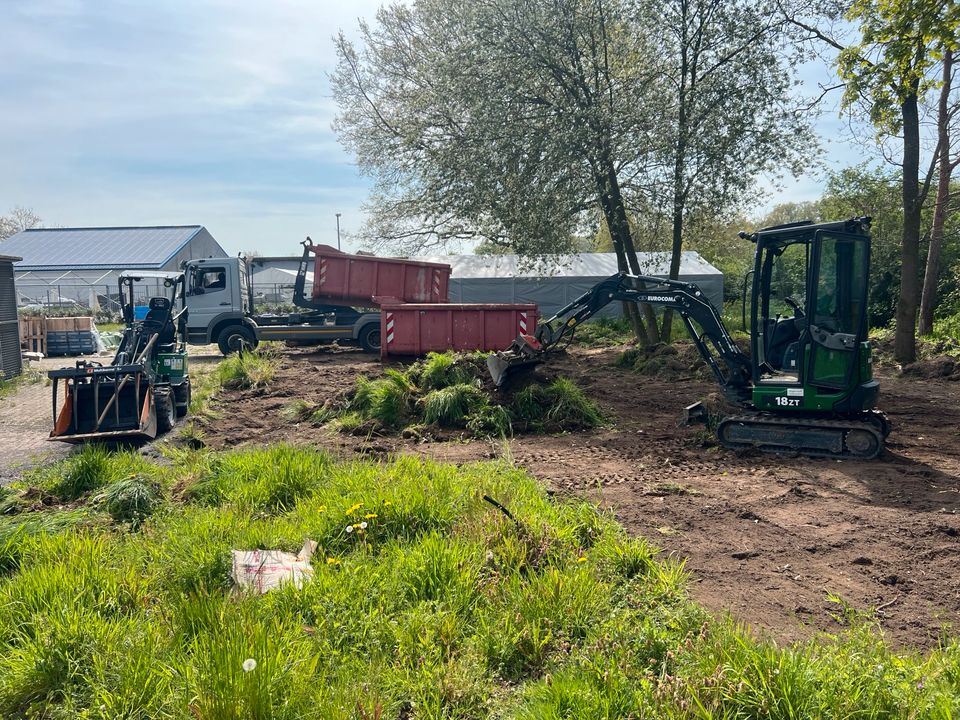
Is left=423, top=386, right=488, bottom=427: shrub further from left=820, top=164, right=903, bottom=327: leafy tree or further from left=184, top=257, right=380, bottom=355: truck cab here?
left=820, top=164, right=903, bottom=327: leafy tree

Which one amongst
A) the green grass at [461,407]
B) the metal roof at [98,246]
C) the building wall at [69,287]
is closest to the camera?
the green grass at [461,407]

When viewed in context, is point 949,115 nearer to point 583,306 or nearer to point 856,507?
point 583,306

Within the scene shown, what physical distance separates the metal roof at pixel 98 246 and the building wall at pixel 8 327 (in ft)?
84.3

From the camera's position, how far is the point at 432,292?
20.6m

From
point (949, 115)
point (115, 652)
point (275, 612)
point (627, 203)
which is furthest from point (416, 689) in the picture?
point (949, 115)

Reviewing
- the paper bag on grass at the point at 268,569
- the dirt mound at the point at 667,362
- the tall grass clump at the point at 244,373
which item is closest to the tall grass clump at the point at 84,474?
the paper bag on grass at the point at 268,569

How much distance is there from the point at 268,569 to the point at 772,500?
4.46m

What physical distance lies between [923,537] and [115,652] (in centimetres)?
559

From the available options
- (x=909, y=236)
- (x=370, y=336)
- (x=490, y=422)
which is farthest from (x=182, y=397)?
(x=909, y=236)

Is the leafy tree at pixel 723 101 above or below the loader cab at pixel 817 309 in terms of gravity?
above

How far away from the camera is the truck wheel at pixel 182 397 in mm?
11164

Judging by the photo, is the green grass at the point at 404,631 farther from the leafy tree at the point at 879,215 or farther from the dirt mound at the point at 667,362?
the leafy tree at the point at 879,215

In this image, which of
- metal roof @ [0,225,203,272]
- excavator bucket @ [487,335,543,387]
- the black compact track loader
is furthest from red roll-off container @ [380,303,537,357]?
metal roof @ [0,225,203,272]

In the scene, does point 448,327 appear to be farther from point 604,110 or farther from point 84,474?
point 84,474
